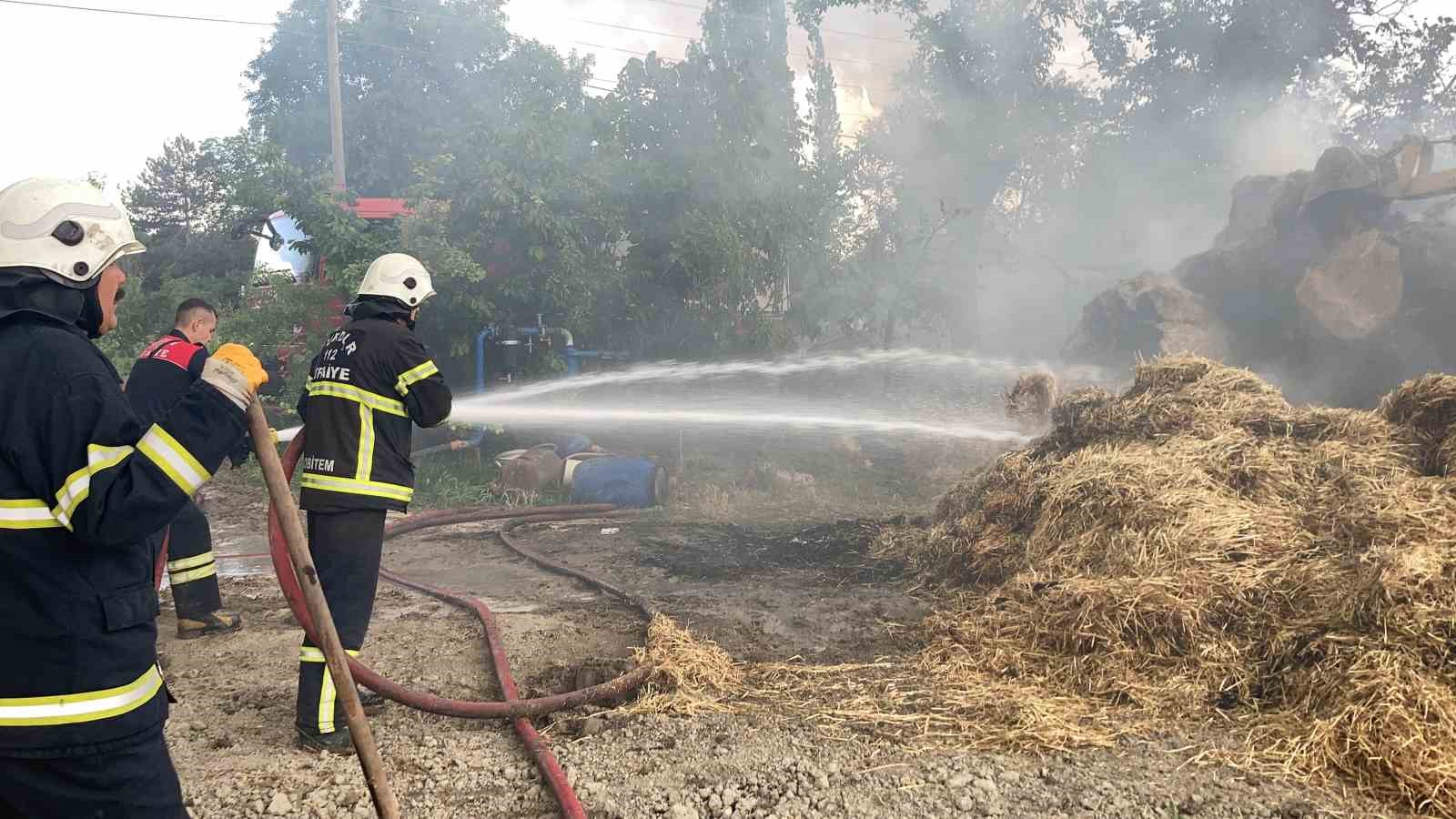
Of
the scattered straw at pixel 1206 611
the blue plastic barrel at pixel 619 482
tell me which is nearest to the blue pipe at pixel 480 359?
the blue plastic barrel at pixel 619 482

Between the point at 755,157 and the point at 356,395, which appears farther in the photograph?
the point at 755,157

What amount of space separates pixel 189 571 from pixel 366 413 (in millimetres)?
2115

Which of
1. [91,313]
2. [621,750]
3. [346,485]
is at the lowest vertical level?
[621,750]

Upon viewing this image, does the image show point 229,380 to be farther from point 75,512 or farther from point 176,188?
point 176,188

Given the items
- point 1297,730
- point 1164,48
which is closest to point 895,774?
point 1297,730

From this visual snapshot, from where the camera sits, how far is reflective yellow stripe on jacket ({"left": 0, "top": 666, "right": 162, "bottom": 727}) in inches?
72.4

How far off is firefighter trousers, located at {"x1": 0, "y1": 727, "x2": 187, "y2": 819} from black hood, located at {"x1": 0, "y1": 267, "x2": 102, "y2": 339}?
0.89m

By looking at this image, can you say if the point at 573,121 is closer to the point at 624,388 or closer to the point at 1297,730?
the point at 624,388

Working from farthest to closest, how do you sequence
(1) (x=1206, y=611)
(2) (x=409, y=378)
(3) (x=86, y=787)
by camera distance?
(1) (x=1206, y=611) < (2) (x=409, y=378) < (3) (x=86, y=787)

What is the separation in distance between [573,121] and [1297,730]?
10.2 meters

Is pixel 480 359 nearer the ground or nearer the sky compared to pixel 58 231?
nearer the ground

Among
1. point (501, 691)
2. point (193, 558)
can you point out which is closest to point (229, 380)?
point (501, 691)

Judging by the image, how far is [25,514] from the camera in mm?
1814

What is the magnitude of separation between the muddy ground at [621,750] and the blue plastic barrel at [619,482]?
3151 mm
